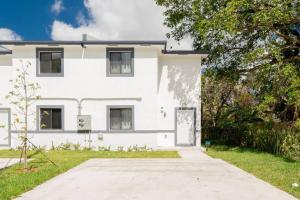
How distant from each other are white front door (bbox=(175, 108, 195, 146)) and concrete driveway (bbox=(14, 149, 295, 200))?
18.9 ft

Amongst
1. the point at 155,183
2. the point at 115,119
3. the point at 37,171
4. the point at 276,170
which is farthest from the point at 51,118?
the point at 276,170

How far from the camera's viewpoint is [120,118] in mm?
17734

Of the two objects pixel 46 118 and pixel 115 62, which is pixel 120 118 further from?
pixel 46 118

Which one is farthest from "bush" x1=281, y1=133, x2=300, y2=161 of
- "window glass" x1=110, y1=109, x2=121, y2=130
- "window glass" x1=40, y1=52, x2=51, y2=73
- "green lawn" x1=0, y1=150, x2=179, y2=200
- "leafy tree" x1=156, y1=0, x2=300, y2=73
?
"window glass" x1=40, y1=52, x2=51, y2=73

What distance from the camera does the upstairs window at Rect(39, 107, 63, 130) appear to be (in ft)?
58.2

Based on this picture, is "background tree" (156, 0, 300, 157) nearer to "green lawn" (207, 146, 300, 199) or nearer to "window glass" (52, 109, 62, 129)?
"green lawn" (207, 146, 300, 199)

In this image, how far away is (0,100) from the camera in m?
18.7

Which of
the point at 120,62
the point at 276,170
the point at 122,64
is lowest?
the point at 276,170

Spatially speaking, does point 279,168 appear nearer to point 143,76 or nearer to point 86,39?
point 143,76

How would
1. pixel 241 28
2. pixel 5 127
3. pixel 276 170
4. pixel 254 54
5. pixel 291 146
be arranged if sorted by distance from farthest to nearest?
pixel 5 127 → pixel 241 28 → pixel 254 54 → pixel 291 146 → pixel 276 170

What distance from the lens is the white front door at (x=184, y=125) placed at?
61.3ft

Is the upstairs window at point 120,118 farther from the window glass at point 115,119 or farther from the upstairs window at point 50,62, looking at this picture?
the upstairs window at point 50,62

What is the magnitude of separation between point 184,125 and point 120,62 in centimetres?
512

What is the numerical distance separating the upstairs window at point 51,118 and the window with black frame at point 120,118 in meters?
2.78
